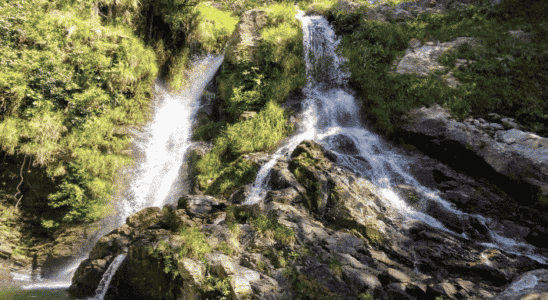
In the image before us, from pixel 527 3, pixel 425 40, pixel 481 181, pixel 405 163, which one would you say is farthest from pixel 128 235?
pixel 527 3

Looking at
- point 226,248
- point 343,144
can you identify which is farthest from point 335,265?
point 343,144

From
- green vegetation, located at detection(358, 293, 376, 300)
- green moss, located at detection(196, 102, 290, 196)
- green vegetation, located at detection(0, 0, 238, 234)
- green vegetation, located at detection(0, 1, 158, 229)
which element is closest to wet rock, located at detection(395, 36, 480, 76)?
green moss, located at detection(196, 102, 290, 196)

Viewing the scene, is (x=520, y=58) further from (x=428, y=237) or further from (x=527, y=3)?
(x=428, y=237)

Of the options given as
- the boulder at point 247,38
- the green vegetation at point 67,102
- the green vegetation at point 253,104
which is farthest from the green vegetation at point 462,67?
the green vegetation at point 67,102

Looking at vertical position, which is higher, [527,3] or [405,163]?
[527,3]

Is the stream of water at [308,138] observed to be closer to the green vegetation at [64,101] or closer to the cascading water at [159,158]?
the cascading water at [159,158]

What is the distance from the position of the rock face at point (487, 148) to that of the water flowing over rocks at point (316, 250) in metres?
0.44

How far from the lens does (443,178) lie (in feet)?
25.2

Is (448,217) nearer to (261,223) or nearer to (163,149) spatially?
(261,223)

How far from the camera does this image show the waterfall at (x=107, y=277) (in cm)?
534

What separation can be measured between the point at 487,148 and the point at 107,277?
32.8 ft

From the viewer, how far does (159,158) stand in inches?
390

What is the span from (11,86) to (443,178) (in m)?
12.5

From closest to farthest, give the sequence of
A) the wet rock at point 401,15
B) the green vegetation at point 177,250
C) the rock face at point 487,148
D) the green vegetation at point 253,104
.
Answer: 1. the green vegetation at point 177,250
2. the rock face at point 487,148
3. the green vegetation at point 253,104
4. the wet rock at point 401,15
